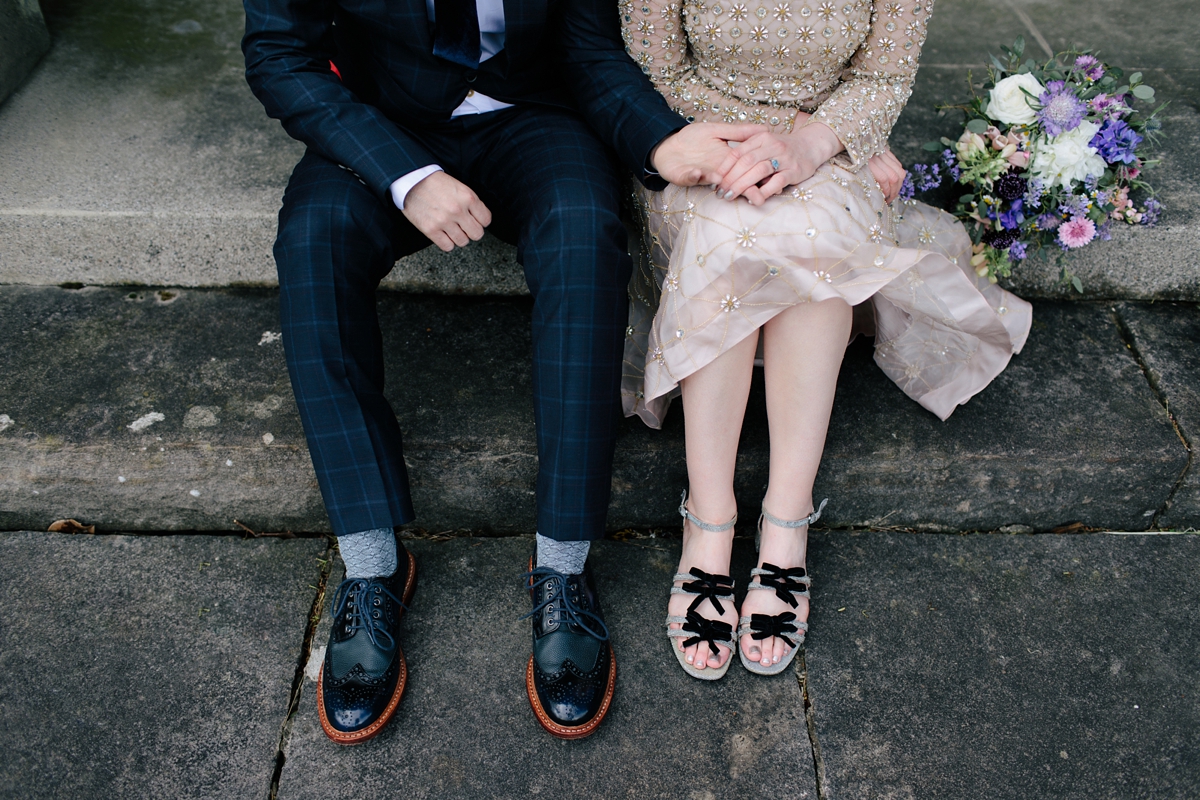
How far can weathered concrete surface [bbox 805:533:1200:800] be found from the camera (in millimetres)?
1587

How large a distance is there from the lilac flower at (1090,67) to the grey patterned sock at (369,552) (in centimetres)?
208

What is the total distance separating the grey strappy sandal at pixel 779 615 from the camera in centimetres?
174

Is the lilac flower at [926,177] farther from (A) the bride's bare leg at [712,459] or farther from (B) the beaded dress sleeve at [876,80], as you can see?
(A) the bride's bare leg at [712,459]

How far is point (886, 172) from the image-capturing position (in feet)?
6.01

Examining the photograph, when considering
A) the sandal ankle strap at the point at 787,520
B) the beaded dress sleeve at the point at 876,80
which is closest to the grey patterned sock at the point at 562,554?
the sandal ankle strap at the point at 787,520

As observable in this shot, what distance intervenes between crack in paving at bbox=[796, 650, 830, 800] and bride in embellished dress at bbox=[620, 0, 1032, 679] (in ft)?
0.17

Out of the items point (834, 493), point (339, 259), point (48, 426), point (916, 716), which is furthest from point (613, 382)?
point (48, 426)

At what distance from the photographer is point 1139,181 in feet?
7.11

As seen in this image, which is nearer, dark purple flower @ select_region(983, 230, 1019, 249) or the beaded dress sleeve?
the beaded dress sleeve

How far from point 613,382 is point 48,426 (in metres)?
1.42

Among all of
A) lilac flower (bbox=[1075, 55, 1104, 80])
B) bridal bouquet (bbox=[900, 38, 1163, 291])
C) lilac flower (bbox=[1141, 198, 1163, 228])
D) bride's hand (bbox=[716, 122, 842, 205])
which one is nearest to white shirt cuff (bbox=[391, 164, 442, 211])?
bride's hand (bbox=[716, 122, 842, 205])

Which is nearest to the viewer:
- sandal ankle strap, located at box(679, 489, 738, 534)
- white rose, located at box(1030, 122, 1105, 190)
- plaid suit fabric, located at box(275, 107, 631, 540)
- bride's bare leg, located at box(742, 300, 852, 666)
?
plaid suit fabric, located at box(275, 107, 631, 540)

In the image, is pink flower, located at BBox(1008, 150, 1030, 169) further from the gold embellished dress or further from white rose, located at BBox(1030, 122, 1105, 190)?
the gold embellished dress

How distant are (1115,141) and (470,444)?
70.5 inches
